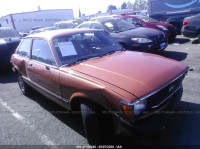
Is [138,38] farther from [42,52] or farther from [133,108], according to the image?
[133,108]

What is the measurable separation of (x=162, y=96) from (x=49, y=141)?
1905 millimetres

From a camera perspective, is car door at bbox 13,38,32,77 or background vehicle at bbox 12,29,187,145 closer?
background vehicle at bbox 12,29,187,145

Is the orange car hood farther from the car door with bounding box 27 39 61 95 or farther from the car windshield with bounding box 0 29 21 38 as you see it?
the car windshield with bounding box 0 29 21 38

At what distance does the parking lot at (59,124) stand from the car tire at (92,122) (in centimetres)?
21

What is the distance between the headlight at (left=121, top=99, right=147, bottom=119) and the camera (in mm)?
1798

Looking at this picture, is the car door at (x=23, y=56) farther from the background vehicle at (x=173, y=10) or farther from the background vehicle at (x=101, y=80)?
the background vehicle at (x=173, y=10)

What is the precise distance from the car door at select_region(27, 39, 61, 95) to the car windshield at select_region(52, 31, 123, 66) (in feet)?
0.60

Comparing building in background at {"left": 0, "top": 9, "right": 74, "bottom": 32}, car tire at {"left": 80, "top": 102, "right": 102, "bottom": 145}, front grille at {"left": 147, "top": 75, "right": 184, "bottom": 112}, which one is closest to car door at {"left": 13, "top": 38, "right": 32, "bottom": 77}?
car tire at {"left": 80, "top": 102, "right": 102, "bottom": 145}

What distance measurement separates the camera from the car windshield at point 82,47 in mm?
2811

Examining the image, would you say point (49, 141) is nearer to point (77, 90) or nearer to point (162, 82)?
point (77, 90)

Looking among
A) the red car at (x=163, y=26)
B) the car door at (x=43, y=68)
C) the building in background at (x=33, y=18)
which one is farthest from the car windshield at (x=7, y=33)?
the building in background at (x=33, y=18)

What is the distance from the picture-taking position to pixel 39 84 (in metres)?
3.32

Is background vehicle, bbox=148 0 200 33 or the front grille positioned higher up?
background vehicle, bbox=148 0 200 33

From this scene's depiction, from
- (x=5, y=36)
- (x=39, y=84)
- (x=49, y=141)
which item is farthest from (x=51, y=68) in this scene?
(x=5, y=36)
